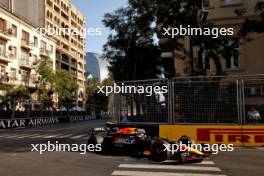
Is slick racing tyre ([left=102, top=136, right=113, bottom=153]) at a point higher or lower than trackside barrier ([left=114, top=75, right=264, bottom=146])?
lower

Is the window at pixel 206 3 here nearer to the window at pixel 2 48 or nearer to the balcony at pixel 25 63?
the window at pixel 2 48

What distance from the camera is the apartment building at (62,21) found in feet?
245

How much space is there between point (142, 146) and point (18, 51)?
5058 centimetres

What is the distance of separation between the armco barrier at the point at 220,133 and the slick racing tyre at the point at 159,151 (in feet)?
12.9

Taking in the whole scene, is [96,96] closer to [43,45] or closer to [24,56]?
[43,45]

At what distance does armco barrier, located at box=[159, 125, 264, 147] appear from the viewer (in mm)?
15219

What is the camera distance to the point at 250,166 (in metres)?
11.0

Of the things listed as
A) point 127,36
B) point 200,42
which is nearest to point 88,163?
point 200,42

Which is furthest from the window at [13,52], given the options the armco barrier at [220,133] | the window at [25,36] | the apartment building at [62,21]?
the armco barrier at [220,133]

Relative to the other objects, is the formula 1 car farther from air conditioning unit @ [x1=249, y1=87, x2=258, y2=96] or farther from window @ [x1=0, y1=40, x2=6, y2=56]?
window @ [x1=0, y1=40, x2=6, y2=56]

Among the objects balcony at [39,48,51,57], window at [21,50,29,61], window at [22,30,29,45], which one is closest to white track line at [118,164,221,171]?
window at [21,50,29,61]

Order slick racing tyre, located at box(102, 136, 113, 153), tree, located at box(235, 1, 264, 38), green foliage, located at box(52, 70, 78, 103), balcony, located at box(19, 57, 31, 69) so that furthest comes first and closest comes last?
green foliage, located at box(52, 70, 78, 103) → balcony, located at box(19, 57, 31, 69) → tree, located at box(235, 1, 264, 38) → slick racing tyre, located at box(102, 136, 113, 153)

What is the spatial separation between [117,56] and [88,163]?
29.7 meters

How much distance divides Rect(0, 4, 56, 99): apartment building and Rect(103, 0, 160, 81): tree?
20478 millimetres
